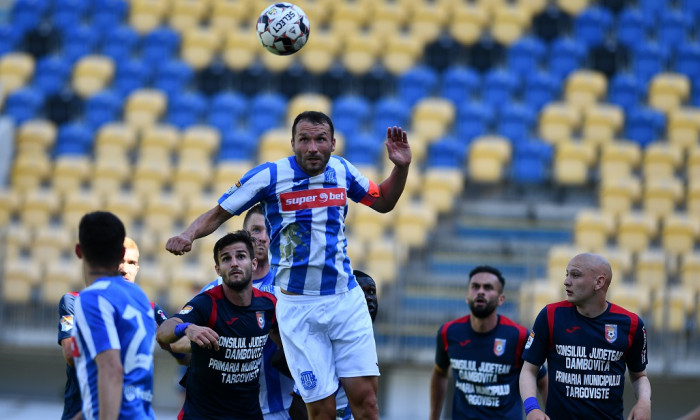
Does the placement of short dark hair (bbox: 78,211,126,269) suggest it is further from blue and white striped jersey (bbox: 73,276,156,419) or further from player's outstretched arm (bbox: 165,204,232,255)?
player's outstretched arm (bbox: 165,204,232,255)

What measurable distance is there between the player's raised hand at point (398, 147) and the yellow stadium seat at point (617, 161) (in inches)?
409

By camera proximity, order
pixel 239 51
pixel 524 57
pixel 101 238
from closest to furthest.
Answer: pixel 101 238
pixel 524 57
pixel 239 51

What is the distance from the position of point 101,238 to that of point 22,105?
14.2 m

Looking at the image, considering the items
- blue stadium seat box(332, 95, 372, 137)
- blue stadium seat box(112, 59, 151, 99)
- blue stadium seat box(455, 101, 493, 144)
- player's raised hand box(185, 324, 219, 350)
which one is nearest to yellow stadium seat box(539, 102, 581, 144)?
blue stadium seat box(455, 101, 493, 144)

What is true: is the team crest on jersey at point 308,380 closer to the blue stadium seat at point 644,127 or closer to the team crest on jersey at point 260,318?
the team crest on jersey at point 260,318

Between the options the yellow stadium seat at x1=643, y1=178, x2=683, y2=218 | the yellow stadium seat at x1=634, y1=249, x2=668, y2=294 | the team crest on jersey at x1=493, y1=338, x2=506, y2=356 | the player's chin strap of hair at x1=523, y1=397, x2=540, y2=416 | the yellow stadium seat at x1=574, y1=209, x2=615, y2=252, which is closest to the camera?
the player's chin strap of hair at x1=523, y1=397, x2=540, y2=416

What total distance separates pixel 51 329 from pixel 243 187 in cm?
828

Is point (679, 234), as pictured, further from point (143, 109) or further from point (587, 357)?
point (143, 109)

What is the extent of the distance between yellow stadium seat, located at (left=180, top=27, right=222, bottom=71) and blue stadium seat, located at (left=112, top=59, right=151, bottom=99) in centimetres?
82

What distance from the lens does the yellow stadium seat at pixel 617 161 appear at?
52.3 feet

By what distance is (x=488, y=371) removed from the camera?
24.9ft

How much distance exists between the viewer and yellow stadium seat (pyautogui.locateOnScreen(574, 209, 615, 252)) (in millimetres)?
14586

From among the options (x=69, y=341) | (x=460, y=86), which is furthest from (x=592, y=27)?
(x=69, y=341)

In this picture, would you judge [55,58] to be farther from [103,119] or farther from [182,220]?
[182,220]
